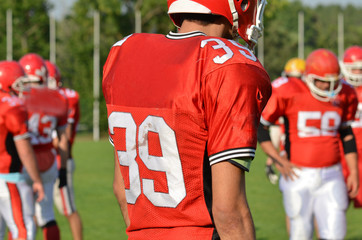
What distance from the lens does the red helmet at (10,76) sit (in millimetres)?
5719

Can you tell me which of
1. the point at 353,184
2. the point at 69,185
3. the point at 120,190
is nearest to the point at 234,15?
the point at 120,190

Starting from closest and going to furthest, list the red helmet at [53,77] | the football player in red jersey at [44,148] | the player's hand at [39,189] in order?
the player's hand at [39,189], the football player in red jersey at [44,148], the red helmet at [53,77]

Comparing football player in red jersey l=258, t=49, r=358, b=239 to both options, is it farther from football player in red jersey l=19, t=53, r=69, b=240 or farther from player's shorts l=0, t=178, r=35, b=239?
player's shorts l=0, t=178, r=35, b=239

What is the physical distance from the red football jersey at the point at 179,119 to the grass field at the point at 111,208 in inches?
217

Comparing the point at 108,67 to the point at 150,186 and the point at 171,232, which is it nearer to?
the point at 150,186

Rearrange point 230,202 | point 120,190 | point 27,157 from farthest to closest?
point 27,157
point 120,190
point 230,202

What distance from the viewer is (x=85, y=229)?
8383 millimetres

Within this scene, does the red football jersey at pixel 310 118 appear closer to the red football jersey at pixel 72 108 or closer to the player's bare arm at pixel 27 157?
the player's bare arm at pixel 27 157

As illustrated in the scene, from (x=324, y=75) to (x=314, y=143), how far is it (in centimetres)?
69

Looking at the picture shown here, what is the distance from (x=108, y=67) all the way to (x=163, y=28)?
106 ft

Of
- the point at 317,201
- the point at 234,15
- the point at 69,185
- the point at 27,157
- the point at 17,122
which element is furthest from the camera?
the point at 69,185

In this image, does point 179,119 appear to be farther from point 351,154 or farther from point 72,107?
point 72,107

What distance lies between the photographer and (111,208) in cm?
998

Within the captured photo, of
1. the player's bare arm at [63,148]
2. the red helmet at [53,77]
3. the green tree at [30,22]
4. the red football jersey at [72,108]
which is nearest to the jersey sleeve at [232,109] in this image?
the player's bare arm at [63,148]
